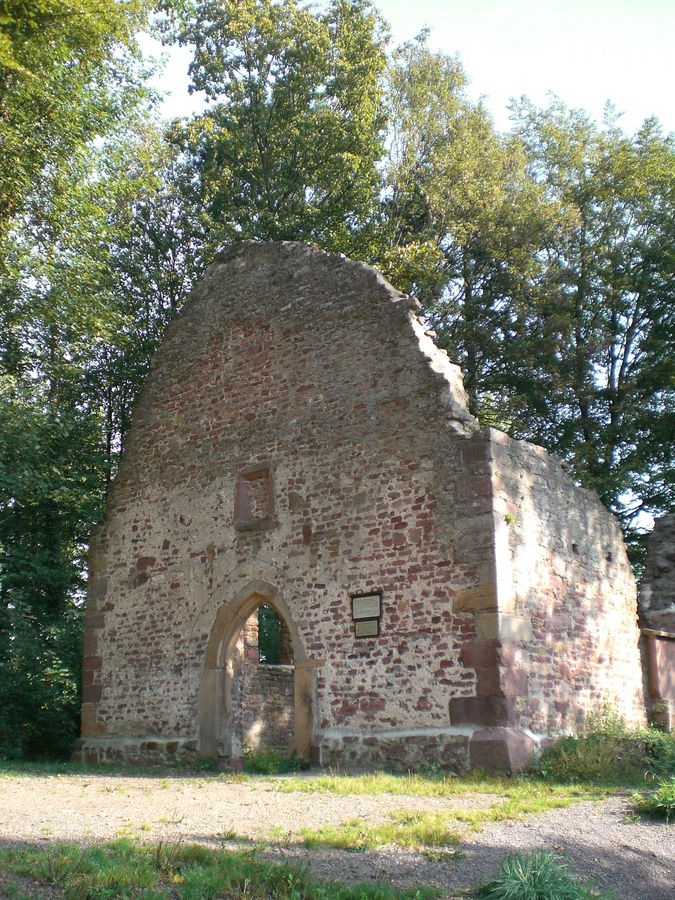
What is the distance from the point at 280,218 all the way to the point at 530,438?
24.8ft

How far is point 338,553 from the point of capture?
36.7 feet

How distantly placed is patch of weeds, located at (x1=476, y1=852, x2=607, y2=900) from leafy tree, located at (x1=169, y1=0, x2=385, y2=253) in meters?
16.2

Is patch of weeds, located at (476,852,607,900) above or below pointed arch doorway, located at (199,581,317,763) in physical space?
below

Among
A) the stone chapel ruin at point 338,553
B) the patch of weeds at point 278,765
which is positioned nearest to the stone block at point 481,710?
the stone chapel ruin at point 338,553

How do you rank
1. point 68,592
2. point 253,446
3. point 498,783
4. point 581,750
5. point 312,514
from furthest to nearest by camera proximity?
point 68,592 → point 253,446 → point 312,514 → point 581,750 → point 498,783

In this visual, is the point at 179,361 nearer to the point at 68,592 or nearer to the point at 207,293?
the point at 207,293

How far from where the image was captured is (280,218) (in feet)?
Answer: 65.2

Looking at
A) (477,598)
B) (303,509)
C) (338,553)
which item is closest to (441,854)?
(477,598)

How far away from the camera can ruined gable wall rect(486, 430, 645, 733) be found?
9930mm

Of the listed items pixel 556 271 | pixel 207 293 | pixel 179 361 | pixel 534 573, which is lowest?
pixel 534 573

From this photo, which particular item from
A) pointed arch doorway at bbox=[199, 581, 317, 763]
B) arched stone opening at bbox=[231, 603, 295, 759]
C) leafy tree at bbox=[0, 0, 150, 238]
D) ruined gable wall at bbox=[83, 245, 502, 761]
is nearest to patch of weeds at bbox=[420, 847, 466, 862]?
ruined gable wall at bbox=[83, 245, 502, 761]

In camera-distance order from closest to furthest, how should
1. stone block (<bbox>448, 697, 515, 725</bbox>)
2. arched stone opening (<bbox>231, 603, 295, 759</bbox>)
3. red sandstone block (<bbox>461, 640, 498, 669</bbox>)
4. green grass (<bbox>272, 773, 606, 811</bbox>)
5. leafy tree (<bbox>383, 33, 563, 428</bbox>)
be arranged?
green grass (<bbox>272, 773, 606, 811</bbox>), stone block (<bbox>448, 697, 515, 725</bbox>), red sandstone block (<bbox>461, 640, 498, 669</bbox>), arched stone opening (<bbox>231, 603, 295, 759</bbox>), leafy tree (<bbox>383, 33, 563, 428</bbox>)

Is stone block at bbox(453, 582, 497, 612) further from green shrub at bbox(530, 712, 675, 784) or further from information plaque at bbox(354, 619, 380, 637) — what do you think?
green shrub at bbox(530, 712, 675, 784)

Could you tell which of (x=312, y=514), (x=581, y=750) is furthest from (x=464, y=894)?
(x=312, y=514)
